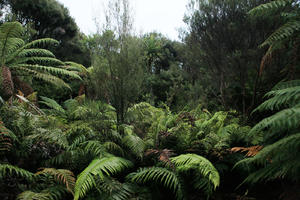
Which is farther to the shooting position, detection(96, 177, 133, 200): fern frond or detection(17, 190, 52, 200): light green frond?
detection(96, 177, 133, 200): fern frond

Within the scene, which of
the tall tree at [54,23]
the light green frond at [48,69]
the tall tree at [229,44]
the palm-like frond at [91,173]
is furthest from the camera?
the tall tree at [54,23]

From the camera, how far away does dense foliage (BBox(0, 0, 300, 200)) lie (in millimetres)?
2332

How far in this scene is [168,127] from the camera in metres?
4.42

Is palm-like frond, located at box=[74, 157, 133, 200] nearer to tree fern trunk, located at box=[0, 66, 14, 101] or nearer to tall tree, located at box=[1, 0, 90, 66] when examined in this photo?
tree fern trunk, located at box=[0, 66, 14, 101]

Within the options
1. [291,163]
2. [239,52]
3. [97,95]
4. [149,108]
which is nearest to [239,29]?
[239,52]

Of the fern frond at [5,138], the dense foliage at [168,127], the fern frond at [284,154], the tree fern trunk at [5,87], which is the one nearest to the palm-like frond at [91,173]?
the dense foliage at [168,127]

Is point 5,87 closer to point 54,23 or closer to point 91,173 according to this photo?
point 91,173

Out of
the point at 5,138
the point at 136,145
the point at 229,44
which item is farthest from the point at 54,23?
the point at 136,145

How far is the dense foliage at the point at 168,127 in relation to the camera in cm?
233

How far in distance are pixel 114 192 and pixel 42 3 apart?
1218 cm

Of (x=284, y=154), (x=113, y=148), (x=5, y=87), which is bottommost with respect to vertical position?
(x=113, y=148)

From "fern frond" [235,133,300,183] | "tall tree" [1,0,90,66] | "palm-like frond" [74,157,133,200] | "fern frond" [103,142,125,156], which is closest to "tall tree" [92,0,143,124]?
"fern frond" [103,142,125,156]

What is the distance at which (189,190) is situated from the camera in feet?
10.2

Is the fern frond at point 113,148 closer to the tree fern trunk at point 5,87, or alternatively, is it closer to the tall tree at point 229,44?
the tree fern trunk at point 5,87
